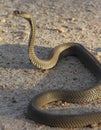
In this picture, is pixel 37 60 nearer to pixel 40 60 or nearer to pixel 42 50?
pixel 40 60

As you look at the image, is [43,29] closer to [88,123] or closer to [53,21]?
[53,21]

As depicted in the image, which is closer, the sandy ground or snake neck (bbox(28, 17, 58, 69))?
the sandy ground

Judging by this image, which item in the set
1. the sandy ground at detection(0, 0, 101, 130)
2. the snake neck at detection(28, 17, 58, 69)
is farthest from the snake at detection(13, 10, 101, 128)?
the sandy ground at detection(0, 0, 101, 130)

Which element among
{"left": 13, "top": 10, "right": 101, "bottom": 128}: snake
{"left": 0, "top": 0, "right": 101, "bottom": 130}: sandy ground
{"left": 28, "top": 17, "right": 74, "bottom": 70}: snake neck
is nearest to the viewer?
{"left": 13, "top": 10, "right": 101, "bottom": 128}: snake

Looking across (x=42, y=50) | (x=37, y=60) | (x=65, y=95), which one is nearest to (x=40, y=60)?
(x=37, y=60)

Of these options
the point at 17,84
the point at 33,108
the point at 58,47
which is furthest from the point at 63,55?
the point at 33,108

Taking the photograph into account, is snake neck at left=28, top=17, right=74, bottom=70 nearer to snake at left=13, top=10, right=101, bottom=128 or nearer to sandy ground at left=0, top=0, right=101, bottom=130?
snake at left=13, top=10, right=101, bottom=128
